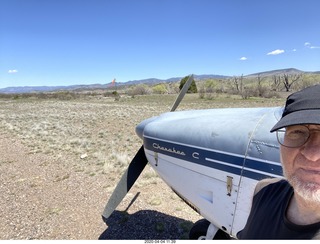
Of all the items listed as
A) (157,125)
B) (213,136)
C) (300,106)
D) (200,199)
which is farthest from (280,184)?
(157,125)

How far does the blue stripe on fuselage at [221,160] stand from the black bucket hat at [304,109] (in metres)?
1.21

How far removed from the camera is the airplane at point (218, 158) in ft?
7.93

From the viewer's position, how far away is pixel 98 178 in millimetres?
7398

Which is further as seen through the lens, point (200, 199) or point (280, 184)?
point (200, 199)

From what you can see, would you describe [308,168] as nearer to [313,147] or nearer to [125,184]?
[313,147]

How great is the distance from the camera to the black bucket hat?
3.56 ft

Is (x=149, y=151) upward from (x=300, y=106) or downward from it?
downward

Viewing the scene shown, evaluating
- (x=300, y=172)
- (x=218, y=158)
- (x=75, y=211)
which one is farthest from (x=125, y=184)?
(x=300, y=172)

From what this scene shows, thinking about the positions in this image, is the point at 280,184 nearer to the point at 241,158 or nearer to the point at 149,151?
the point at 241,158

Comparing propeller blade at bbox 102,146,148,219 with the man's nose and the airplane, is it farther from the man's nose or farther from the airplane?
the man's nose

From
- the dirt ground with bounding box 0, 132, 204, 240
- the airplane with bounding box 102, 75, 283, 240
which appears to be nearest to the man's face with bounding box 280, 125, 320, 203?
the airplane with bounding box 102, 75, 283, 240

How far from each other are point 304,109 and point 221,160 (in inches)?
63.8

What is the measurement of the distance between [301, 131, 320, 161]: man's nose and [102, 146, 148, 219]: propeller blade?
11.4 ft

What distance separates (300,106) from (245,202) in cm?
163
